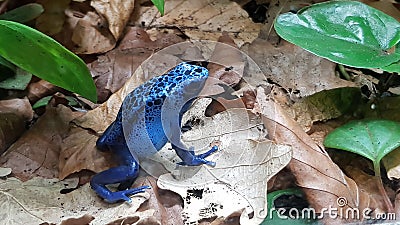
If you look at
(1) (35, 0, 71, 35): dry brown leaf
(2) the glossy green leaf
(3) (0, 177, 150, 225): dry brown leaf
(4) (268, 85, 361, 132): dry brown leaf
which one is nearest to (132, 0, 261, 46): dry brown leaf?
(1) (35, 0, 71, 35): dry brown leaf

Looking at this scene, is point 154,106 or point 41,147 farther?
point 41,147

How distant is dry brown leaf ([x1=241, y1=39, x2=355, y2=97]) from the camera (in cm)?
199

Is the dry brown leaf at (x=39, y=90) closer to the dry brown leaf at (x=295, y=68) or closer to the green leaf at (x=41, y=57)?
the green leaf at (x=41, y=57)

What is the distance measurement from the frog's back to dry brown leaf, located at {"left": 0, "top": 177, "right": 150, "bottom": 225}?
21cm

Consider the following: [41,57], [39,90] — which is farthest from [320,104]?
[39,90]

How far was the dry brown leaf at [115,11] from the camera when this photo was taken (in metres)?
2.34

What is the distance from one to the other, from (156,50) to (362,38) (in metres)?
0.87

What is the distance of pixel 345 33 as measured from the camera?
5.63 feet

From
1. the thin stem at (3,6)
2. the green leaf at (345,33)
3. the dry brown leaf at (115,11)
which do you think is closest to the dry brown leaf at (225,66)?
the green leaf at (345,33)

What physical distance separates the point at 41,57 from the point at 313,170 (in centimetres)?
85

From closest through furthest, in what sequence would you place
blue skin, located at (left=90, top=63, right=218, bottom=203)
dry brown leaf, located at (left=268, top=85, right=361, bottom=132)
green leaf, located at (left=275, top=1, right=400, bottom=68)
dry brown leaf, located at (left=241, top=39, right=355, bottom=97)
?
green leaf, located at (left=275, top=1, right=400, bottom=68), blue skin, located at (left=90, top=63, right=218, bottom=203), dry brown leaf, located at (left=268, top=85, right=361, bottom=132), dry brown leaf, located at (left=241, top=39, right=355, bottom=97)

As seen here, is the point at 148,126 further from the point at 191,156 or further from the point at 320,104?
the point at 320,104

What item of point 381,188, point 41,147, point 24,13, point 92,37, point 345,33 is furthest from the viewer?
point 92,37

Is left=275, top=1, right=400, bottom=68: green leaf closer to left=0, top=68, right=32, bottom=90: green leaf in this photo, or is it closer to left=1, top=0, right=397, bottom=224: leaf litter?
left=1, top=0, right=397, bottom=224: leaf litter
